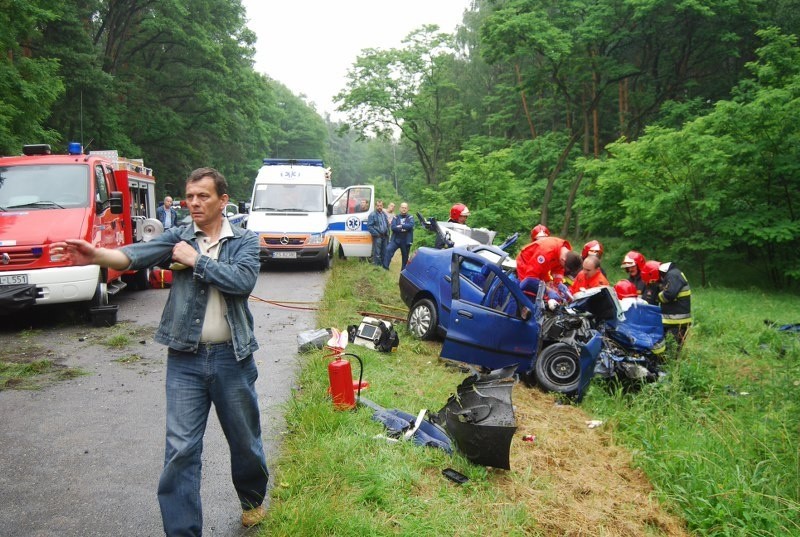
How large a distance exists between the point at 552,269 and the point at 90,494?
243 inches

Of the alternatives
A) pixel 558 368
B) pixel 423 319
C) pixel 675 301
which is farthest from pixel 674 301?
pixel 423 319

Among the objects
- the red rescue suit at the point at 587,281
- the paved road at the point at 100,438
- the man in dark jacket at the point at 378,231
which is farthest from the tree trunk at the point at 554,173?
the paved road at the point at 100,438

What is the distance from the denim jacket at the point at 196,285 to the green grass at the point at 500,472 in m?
1.19

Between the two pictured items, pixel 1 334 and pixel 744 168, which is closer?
pixel 1 334

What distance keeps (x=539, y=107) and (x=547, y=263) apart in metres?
25.7

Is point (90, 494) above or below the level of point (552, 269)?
below

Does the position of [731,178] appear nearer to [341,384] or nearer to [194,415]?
[341,384]

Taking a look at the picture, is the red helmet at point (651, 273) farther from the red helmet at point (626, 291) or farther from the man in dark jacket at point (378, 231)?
the man in dark jacket at point (378, 231)

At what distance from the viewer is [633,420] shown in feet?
18.8

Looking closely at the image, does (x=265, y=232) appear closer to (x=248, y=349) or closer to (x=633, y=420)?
(x=633, y=420)

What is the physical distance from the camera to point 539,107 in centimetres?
3161

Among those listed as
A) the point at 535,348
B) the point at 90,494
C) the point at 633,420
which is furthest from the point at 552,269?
the point at 90,494

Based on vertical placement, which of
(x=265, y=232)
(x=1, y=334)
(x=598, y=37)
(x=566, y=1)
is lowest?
(x=1, y=334)

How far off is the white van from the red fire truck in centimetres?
405
